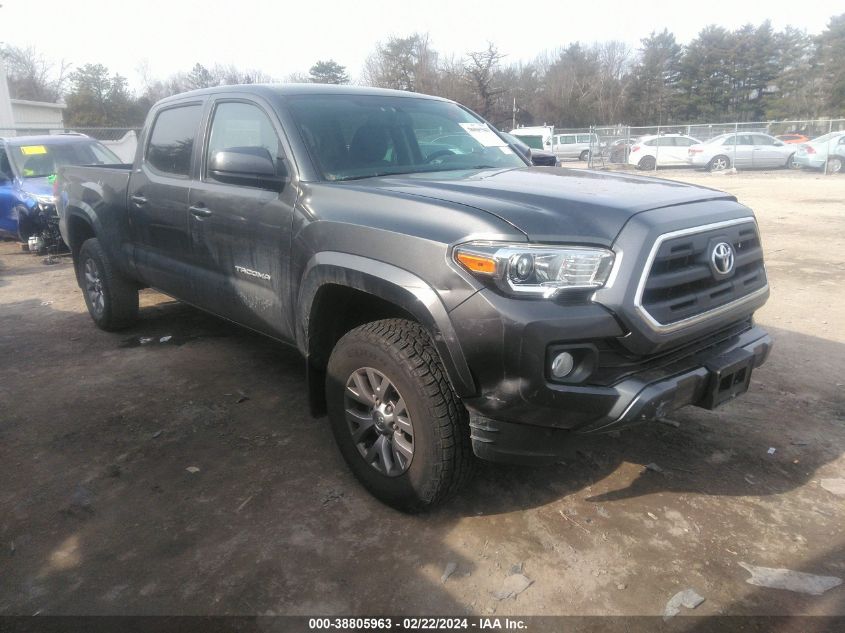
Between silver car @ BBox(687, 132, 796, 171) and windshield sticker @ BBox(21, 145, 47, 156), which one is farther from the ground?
windshield sticker @ BBox(21, 145, 47, 156)

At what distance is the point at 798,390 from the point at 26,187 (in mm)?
10326

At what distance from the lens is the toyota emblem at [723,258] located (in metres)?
2.66

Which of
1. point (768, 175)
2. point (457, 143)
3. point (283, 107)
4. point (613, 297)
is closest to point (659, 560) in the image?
point (613, 297)

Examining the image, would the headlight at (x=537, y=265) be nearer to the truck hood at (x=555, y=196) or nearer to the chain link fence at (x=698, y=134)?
the truck hood at (x=555, y=196)

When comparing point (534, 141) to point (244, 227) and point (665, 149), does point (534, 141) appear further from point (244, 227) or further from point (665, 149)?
point (244, 227)

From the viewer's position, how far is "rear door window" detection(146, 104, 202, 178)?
13.7 feet

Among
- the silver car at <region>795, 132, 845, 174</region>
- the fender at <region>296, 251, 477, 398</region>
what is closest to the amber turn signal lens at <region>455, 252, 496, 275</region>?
the fender at <region>296, 251, 477, 398</region>

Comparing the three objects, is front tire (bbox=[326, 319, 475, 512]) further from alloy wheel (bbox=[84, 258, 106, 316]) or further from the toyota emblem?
alloy wheel (bbox=[84, 258, 106, 316])

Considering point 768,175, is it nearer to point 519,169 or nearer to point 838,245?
point 838,245

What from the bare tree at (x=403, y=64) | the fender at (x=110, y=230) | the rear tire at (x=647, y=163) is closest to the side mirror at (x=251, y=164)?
the fender at (x=110, y=230)

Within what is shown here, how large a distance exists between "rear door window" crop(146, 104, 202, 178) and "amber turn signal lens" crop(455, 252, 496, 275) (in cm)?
250

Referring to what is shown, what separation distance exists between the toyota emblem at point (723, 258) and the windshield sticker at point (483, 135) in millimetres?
1790

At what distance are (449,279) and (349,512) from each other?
1.28 metres

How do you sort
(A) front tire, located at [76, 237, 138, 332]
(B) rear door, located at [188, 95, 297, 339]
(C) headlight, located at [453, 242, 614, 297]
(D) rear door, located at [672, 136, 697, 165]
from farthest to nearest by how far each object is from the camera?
(D) rear door, located at [672, 136, 697, 165] → (A) front tire, located at [76, 237, 138, 332] → (B) rear door, located at [188, 95, 297, 339] → (C) headlight, located at [453, 242, 614, 297]
